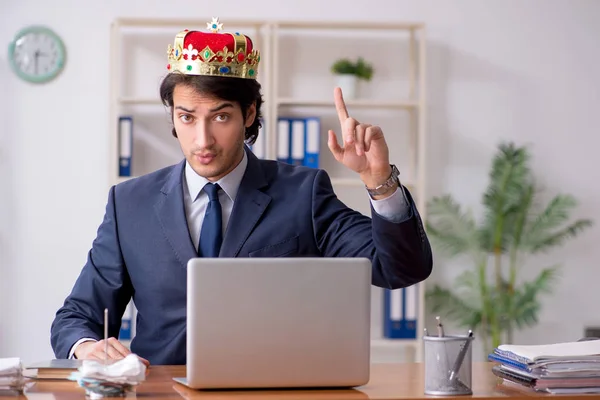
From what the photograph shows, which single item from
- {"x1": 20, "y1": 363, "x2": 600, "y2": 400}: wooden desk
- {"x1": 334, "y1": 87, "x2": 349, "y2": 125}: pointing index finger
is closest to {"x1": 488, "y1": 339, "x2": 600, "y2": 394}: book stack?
{"x1": 20, "y1": 363, "x2": 600, "y2": 400}: wooden desk

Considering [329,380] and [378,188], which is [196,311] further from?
[378,188]

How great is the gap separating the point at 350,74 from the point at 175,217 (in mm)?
2464

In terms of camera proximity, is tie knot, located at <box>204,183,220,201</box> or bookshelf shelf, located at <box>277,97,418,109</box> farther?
bookshelf shelf, located at <box>277,97,418,109</box>

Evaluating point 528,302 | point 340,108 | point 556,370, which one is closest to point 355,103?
point 528,302

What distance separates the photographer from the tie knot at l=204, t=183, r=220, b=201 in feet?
8.02

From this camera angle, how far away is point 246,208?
2459 mm

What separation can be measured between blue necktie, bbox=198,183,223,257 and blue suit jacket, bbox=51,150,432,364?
0.03 m

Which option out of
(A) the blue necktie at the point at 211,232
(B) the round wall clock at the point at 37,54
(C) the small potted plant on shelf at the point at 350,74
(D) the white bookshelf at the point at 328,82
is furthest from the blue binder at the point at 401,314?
(A) the blue necktie at the point at 211,232

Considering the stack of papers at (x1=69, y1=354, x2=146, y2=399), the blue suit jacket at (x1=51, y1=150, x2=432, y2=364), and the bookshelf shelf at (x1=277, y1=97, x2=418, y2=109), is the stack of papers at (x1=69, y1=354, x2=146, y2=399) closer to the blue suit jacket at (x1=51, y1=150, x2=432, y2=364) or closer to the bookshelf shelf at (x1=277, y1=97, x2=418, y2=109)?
the blue suit jacket at (x1=51, y1=150, x2=432, y2=364)

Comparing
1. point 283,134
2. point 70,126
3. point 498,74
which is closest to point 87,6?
point 70,126

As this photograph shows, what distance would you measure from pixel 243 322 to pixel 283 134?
304 cm

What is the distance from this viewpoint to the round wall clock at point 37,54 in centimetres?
477

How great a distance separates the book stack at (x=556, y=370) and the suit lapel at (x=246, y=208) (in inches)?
32.1

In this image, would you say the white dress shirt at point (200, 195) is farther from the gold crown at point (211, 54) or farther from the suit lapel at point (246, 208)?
the gold crown at point (211, 54)
